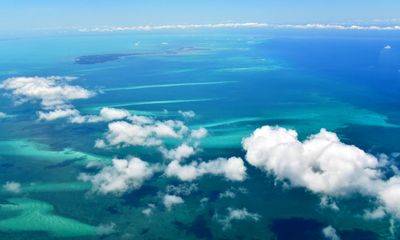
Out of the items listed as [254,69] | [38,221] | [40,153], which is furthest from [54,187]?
[254,69]

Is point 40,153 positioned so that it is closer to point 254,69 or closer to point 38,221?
point 38,221

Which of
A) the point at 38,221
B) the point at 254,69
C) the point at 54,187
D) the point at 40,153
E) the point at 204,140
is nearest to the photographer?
the point at 38,221

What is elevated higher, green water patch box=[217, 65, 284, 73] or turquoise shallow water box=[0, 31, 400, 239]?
green water patch box=[217, 65, 284, 73]

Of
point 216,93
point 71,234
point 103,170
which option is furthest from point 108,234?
point 216,93

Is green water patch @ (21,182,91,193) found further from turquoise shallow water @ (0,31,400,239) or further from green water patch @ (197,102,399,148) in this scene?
green water patch @ (197,102,399,148)

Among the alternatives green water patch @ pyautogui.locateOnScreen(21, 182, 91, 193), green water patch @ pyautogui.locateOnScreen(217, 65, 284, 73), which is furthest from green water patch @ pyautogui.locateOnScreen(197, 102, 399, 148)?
green water patch @ pyautogui.locateOnScreen(217, 65, 284, 73)
